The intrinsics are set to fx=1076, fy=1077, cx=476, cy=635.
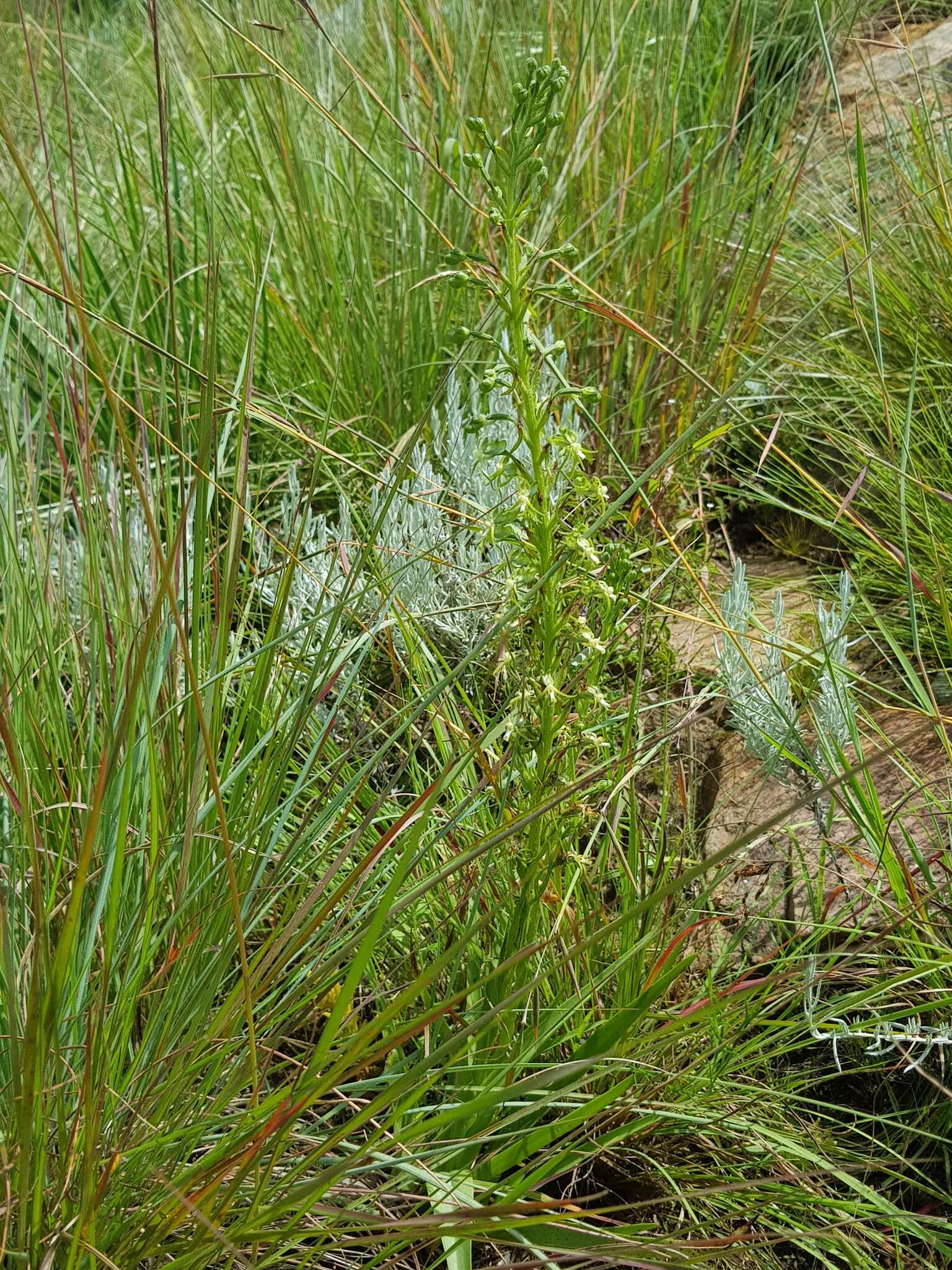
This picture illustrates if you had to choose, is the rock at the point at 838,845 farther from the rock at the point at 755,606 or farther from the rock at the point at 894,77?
the rock at the point at 894,77

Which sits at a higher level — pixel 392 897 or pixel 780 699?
pixel 392 897

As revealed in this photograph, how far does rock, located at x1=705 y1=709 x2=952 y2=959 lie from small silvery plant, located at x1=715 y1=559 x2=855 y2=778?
6 centimetres

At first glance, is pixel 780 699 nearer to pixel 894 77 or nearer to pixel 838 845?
pixel 838 845

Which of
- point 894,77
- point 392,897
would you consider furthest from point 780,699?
point 894,77

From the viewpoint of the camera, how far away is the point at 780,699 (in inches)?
61.3

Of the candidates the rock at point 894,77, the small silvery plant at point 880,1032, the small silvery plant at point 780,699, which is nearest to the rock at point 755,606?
the small silvery plant at point 780,699

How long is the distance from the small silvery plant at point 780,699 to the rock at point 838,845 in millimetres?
58

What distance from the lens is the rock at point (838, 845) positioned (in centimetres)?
137

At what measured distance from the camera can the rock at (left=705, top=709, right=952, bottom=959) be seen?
4.50 feet

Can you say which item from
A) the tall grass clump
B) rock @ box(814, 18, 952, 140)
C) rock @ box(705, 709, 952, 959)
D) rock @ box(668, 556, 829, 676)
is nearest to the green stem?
the tall grass clump

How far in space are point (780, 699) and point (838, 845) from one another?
8.7 inches

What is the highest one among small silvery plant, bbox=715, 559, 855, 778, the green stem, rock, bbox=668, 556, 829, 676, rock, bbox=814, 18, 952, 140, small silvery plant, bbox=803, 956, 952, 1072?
rock, bbox=814, 18, 952, 140

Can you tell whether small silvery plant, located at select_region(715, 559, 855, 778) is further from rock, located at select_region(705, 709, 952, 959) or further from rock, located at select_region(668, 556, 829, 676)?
rock, located at select_region(668, 556, 829, 676)

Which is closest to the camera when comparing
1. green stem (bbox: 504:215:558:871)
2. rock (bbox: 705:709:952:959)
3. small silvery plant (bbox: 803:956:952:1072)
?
green stem (bbox: 504:215:558:871)
